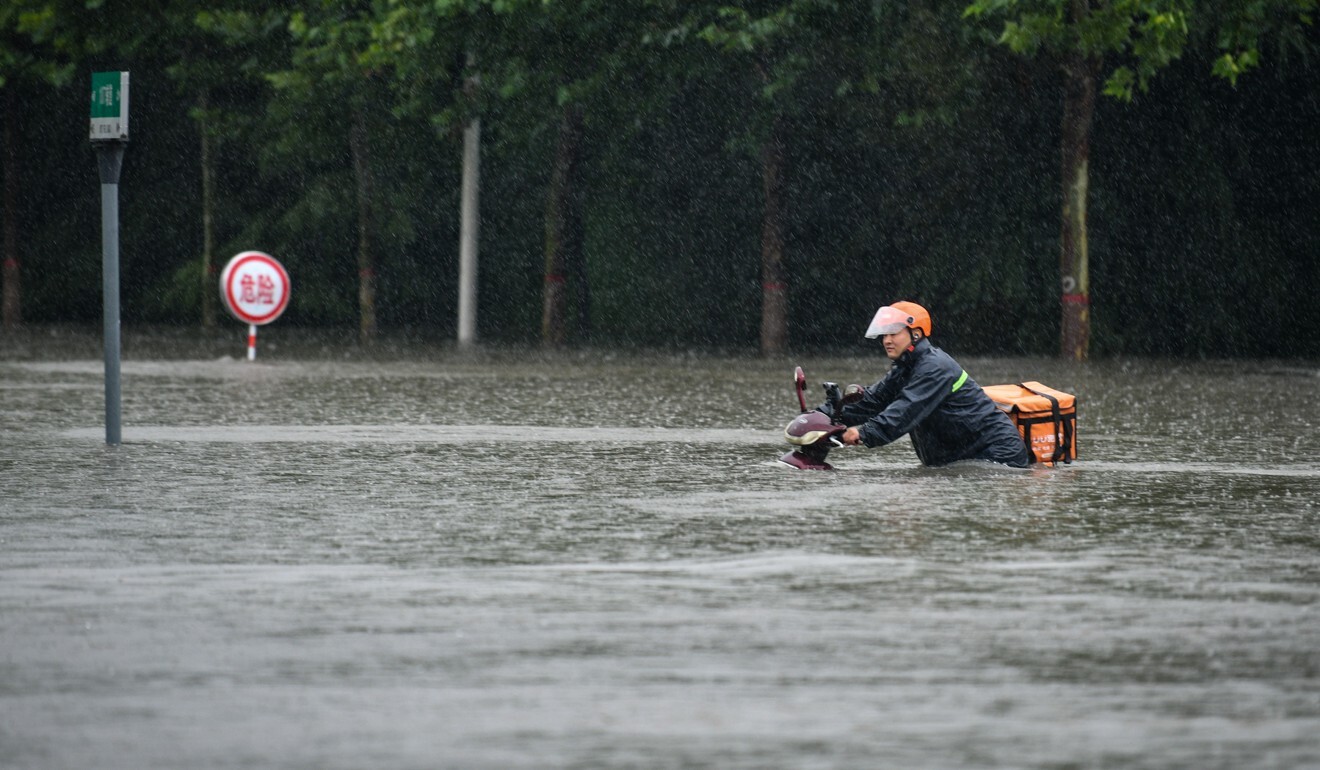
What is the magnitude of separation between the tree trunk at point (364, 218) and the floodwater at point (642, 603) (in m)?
21.2

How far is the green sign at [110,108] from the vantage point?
52.1ft

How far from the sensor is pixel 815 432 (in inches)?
557

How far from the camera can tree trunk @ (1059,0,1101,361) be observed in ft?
104

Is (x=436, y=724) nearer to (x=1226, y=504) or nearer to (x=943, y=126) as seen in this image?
(x=1226, y=504)

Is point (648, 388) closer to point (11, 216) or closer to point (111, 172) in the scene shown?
point (111, 172)

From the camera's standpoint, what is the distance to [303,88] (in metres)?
34.5

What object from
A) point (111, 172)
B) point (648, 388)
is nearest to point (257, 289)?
point (648, 388)

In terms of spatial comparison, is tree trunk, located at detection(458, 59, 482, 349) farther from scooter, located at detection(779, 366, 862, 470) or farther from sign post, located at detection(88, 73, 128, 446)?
scooter, located at detection(779, 366, 862, 470)

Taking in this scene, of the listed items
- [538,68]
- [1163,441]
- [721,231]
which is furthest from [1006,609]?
[721,231]

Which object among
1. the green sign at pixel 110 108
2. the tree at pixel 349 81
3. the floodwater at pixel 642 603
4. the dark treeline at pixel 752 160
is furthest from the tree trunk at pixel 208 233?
the floodwater at pixel 642 603

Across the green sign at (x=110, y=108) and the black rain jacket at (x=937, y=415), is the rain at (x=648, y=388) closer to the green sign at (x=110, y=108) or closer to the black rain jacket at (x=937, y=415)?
the green sign at (x=110, y=108)

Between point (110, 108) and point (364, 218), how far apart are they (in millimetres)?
22806

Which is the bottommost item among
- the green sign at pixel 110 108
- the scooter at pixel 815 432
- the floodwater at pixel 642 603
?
the floodwater at pixel 642 603

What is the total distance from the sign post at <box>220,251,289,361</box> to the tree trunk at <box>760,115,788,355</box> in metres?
8.58
